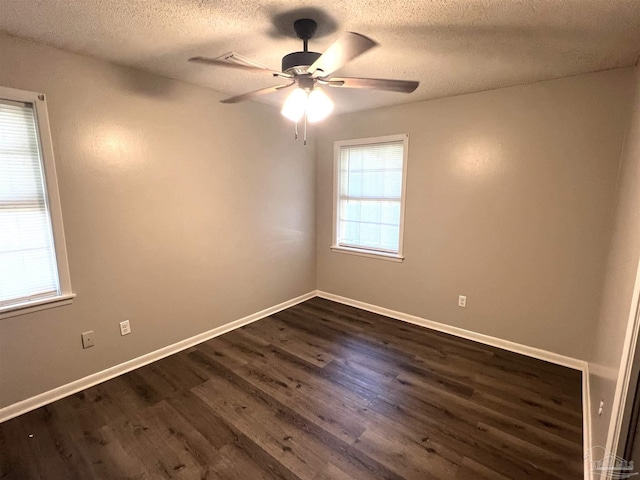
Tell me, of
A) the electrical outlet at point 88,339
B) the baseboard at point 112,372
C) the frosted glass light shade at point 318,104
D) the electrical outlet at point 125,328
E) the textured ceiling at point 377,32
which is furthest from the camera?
the electrical outlet at point 125,328

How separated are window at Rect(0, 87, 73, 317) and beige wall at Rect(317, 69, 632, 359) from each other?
286 centimetres

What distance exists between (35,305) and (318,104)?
225 cm

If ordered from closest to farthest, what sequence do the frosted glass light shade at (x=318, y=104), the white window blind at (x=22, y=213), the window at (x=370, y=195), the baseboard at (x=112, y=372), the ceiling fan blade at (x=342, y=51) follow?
the ceiling fan blade at (x=342, y=51), the frosted glass light shade at (x=318, y=104), the white window blind at (x=22, y=213), the baseboard at (x=112, y=372), the window at (x=370, y=195)

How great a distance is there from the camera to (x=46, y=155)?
6.29 feet

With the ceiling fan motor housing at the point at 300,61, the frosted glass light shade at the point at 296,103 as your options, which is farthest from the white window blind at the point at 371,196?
the ceiling fan motor housing at the point at 300,61

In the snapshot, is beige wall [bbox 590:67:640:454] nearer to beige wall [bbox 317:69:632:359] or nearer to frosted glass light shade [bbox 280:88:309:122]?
beige wall [bbox 317:69:632:359]

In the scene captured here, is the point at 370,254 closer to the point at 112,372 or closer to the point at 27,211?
the point at 112,372

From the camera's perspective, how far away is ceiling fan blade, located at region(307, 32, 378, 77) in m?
1.18

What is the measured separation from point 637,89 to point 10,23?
3.76m

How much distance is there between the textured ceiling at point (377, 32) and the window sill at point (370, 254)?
1831 mm

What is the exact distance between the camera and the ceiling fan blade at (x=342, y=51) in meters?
1.18

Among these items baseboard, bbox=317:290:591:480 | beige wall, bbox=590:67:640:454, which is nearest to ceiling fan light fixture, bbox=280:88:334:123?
beige wall, bbox=590:67:640:454

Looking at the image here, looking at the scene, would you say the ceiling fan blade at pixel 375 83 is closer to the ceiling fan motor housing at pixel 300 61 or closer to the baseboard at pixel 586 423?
the ceiling fan motor housing at pixel 300 61

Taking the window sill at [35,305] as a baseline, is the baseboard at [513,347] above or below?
below
